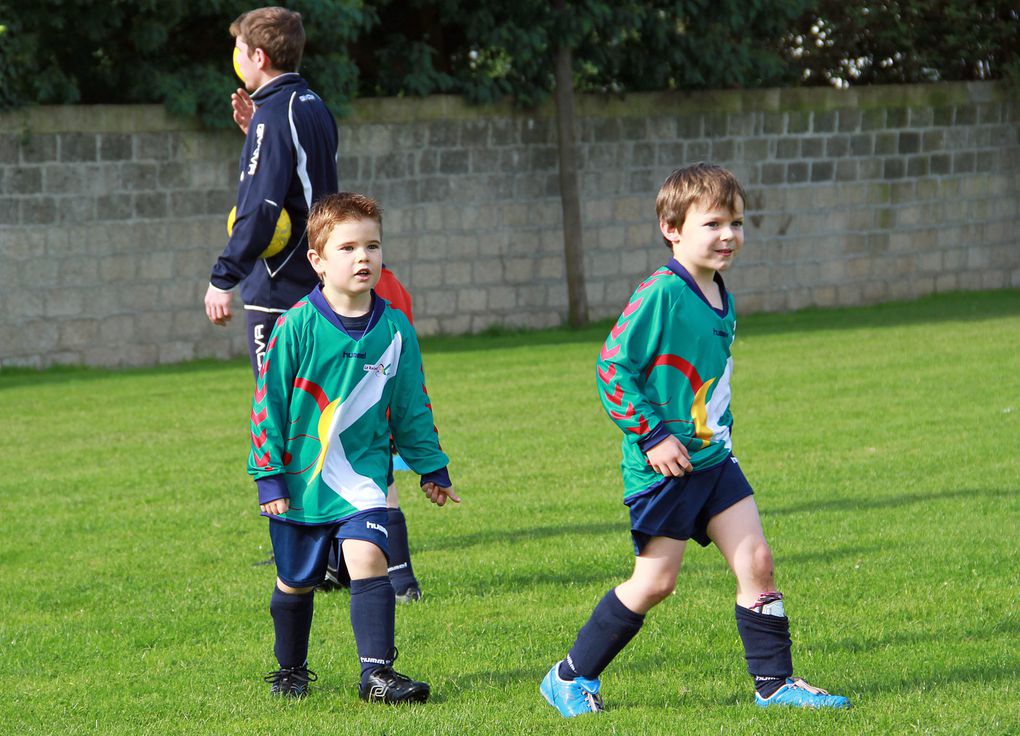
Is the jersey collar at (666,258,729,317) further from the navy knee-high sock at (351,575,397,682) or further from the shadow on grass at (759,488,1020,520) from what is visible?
the shadow on grass at (759,488,1020,520)

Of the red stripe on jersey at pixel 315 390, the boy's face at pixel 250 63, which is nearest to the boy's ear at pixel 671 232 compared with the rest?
the red stripe on jersey at pixel 315 390

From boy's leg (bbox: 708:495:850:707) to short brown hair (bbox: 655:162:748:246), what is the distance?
0.82m

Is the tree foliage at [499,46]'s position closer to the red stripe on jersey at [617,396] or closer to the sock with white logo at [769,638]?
the red stripe on jersey at [617,396]

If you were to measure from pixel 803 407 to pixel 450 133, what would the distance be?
22.4ft

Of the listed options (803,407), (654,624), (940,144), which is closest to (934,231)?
(940,144)

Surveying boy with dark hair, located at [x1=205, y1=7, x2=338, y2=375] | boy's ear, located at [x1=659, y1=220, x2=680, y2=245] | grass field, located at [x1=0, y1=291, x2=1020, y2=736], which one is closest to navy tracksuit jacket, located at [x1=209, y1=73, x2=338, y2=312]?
boy with dark hair, located at [x1=205, y1=7, x2=338, y2=375]

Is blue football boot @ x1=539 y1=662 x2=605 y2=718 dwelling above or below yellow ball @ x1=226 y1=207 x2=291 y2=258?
below

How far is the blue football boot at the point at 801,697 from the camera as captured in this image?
438cm

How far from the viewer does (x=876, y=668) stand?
484cm

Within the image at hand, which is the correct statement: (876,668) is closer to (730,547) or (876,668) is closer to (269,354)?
(730,547)

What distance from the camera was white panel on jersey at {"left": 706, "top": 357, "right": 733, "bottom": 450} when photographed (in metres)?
4.45

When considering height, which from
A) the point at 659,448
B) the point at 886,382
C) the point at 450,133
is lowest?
the point at 886,382

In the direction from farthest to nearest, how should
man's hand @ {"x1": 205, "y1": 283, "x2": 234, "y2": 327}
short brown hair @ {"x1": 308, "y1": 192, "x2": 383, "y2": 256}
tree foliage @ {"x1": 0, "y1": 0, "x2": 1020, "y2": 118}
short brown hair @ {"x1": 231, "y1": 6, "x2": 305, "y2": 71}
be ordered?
tree foliage @ {"x1": 0, "y1": 0, "x2": 1020, "y2": 118} → short brown hair @ {"x1": 231, "y1": 6, "x2": 305, "y2": 71} → man's hand @ {"x1": 205, "y1": 283, "x2": 234, "y2": 327} → short brown hair @ {"x1": 308, "y1": 192, "x2": 383, "y2": 256}

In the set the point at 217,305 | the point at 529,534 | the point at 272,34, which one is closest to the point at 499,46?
the point at 529,534
